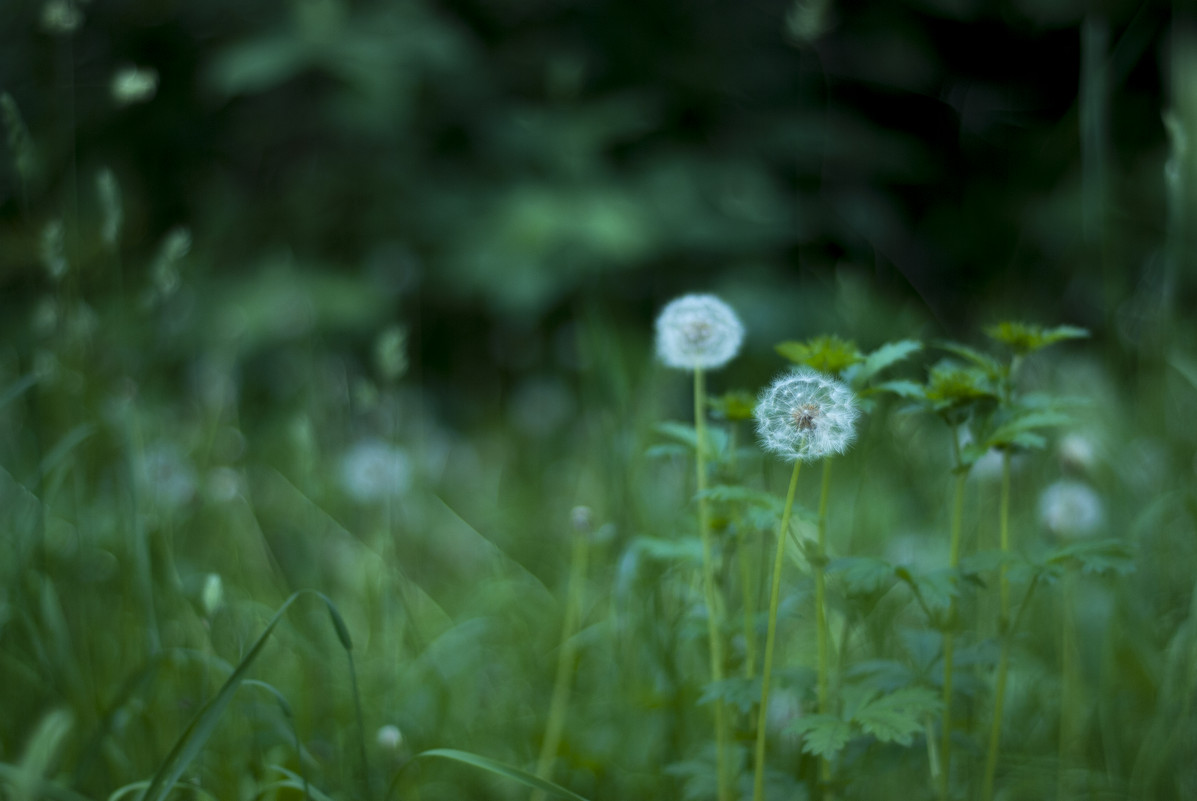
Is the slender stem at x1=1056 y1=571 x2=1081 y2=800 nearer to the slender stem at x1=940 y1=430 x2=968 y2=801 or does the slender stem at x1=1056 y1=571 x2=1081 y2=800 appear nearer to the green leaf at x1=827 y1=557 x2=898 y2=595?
the slender stem at x1=940 y1=430 x2=968 y2=801

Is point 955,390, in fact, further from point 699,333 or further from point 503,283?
point 503,283

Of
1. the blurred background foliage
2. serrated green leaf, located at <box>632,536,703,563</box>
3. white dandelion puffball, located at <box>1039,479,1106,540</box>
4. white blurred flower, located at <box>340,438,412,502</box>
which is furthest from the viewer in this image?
white blurred flower, located at <box>340,438,412,502</box>

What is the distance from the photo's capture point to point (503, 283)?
2807 millimetres

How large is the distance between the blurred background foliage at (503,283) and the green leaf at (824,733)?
38cm

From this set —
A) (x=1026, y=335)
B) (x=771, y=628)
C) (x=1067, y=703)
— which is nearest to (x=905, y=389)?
(x=1026, y=335)

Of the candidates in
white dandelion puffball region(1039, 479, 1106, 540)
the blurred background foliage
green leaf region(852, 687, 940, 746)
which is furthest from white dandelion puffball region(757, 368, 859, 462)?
white dandelion puffball region(1039, 479, 1106, 540)

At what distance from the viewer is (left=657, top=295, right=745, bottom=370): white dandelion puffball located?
1.07 meters

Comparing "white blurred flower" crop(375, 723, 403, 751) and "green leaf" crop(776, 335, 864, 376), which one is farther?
"white blurred flower" crop(375, 723, 403, 751)

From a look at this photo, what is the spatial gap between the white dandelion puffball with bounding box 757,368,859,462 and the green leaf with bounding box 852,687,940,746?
9.7 inches

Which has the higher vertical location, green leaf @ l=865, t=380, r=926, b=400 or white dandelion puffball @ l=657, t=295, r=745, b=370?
white dandelion puffball @ l=657, t=295, r=745, b=370

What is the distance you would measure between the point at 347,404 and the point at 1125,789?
1.70 metres

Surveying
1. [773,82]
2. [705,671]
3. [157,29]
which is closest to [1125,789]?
[705,671]

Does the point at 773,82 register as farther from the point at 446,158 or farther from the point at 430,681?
the point at 430,681

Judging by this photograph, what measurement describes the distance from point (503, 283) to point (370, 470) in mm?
916
